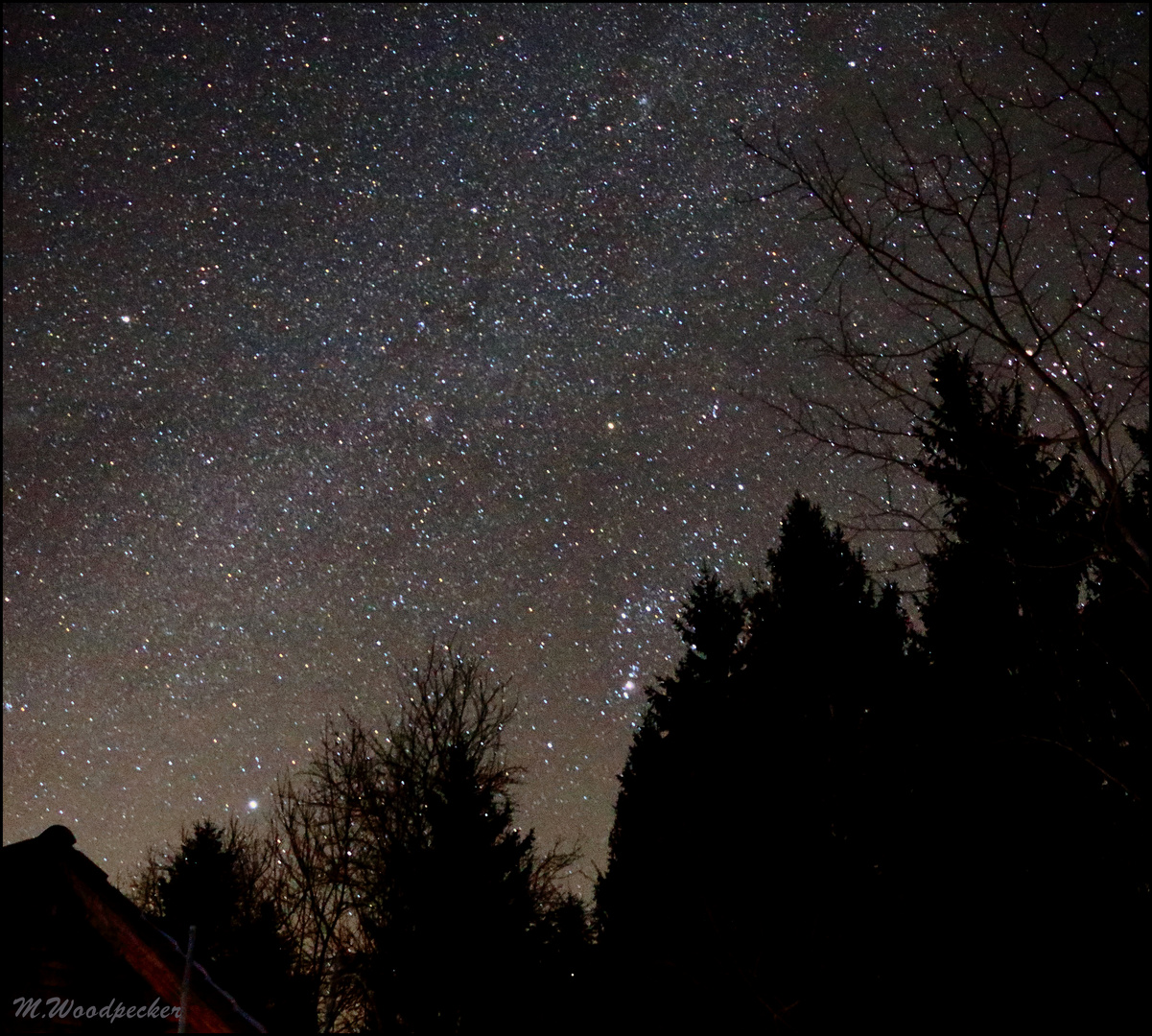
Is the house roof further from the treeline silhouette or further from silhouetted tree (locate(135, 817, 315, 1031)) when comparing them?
silhouetted tree (locate(135, 817, 315, 1031))

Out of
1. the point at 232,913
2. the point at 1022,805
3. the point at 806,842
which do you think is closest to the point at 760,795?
the point at 806,842

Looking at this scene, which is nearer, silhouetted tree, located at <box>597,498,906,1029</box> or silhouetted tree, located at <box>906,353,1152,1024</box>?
silhouetted tree, located at <box>906,353,1152,1024</box>

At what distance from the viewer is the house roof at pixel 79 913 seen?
578 centimetres

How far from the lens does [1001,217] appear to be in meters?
5.36

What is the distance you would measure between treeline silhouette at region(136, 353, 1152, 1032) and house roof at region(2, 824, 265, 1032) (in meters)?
3.40

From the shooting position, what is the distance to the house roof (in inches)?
227

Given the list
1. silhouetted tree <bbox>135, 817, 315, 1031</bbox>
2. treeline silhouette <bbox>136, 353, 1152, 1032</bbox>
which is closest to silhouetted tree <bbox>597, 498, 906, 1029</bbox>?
treeline silhouette <bbox>136, 353, 1152, 1032</bbox>

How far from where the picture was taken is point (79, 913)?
6324 millimetres

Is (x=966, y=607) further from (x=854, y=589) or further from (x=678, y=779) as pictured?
(x=678, y=779)

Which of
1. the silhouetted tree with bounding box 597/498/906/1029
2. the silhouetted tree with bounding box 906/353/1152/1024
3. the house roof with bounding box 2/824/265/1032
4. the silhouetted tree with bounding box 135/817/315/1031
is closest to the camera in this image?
the house roof with bounding box 2/824/265/1032

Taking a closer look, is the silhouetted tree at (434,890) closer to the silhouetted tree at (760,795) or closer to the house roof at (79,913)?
the silhouetted tree at (760,795)

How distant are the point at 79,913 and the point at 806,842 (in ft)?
42.4

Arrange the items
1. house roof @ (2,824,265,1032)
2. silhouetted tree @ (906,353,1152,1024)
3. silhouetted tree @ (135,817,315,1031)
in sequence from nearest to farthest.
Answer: house roof @ (2,824,265,1032), silhouetted tree @ (906,353,1152,1024), silhouetted tree @ (135,817,315,1031)

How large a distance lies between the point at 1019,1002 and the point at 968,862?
197 cm
